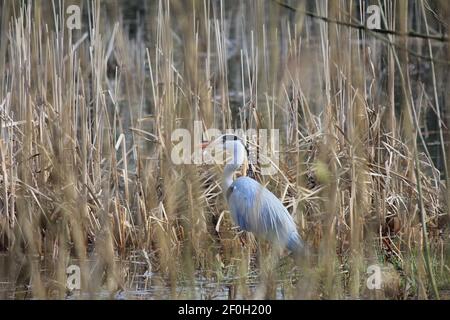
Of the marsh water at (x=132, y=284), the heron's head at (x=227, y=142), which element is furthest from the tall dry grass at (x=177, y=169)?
the heron's head at (x=227, y=142)

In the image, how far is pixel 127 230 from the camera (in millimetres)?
4117

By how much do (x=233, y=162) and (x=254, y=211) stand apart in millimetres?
489

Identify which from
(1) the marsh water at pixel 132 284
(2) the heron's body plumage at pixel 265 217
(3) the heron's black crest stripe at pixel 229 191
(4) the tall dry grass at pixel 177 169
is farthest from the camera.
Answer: (3) the heron's black crest stripe at pixel 229 191

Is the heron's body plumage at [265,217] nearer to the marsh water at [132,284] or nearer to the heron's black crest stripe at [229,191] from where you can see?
the heron's black crest stripe at [229,191]

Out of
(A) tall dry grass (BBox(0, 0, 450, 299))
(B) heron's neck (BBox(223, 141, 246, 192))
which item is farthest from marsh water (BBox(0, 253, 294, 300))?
(B) heron's neck (BBox(223, 141, 246, 192))

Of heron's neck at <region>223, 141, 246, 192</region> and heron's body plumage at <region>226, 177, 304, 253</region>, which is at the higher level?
heron's neck at <region>223, 141, 246, 192</region>

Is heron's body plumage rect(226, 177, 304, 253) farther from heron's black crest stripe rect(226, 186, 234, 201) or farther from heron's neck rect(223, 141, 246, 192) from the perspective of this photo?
heron's neck rect(223, 141, 246, 192)

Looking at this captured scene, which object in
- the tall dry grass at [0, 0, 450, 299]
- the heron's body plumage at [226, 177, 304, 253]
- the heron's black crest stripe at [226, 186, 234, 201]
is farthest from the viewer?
the heron's black crest stripe at [226, 186, 234, 201]

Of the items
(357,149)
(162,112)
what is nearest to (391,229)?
(357,149)

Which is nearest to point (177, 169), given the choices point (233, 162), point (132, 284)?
point (233, 162)

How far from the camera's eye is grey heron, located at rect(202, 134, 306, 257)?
154 inches

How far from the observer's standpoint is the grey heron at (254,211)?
12.9 ft

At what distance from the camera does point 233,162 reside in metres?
4.32

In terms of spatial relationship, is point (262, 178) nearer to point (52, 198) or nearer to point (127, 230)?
point (127, 230)
